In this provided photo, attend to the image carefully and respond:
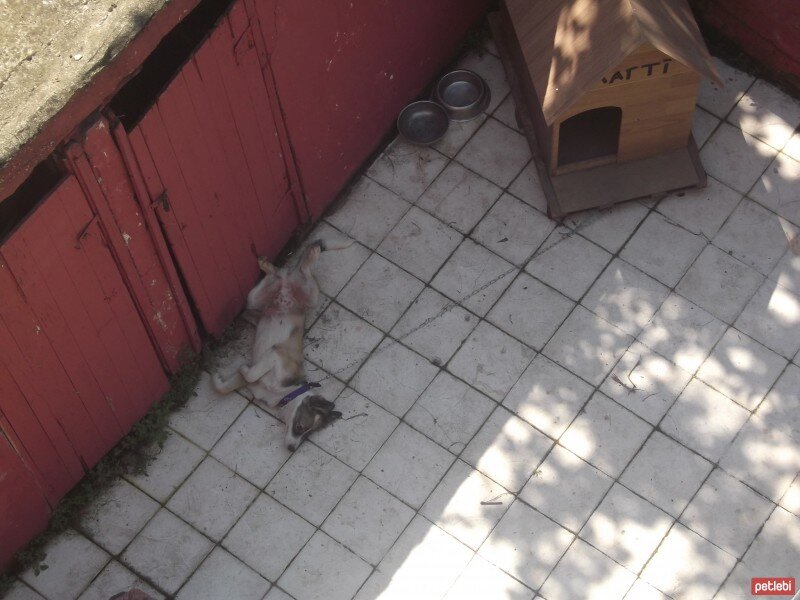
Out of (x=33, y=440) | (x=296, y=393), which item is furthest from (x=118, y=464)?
(x=296, y=393)

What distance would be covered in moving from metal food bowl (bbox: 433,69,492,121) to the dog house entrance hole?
0.59m

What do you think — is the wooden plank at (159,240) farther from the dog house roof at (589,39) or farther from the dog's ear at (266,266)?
the dog house roof at (589,39)

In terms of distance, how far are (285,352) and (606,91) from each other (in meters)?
2.37

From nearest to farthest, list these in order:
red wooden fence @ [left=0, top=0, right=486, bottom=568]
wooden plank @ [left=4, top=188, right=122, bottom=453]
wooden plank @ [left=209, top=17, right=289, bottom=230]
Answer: wooden plank @ [left=4, top=188, right=122, bottom=453]
red wooden fence @ [left=0, top=0, right=486, bottom=568]
wooden plank @ [left=209, top=17, right=289, bottom=230]

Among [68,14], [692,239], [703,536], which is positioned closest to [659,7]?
[692,239]

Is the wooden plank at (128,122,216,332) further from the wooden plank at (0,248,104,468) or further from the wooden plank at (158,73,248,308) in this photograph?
the wooden plank at (0,248,104,468)

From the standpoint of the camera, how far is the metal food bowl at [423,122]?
7395 millimetres

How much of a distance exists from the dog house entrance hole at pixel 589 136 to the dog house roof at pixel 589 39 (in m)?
0.66

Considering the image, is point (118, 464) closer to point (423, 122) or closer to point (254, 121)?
point (254, 121)

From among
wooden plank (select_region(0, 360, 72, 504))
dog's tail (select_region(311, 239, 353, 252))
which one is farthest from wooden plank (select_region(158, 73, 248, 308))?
wooden plank (select_region(0, 360, 72, 504))

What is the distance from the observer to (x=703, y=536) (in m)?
6.24

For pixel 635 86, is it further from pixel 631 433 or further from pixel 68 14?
pixel 68 14

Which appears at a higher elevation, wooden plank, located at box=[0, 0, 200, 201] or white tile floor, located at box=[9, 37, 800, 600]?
wooden plank, located at box=[0, 0, 200, 201]

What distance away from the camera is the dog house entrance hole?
7137mm
